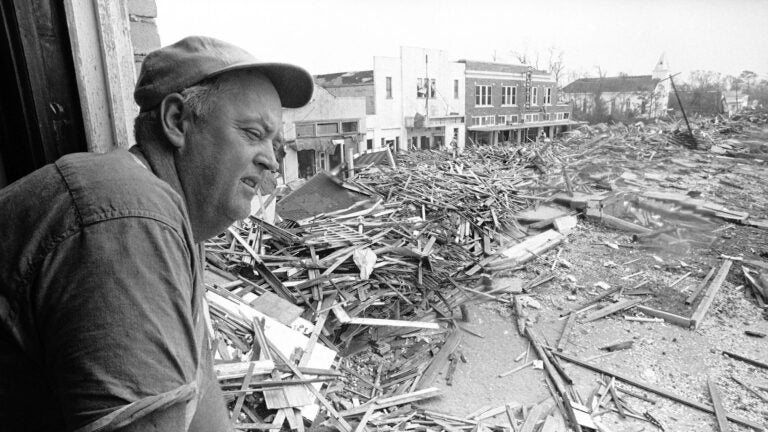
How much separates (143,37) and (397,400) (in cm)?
457

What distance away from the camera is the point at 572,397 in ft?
19.4

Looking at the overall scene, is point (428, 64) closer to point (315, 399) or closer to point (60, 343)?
point (315, 399)

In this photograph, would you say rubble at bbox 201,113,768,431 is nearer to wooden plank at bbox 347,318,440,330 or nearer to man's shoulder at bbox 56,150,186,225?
wooden plank at bbox 347,318,440,330

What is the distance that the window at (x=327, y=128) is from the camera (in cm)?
2550

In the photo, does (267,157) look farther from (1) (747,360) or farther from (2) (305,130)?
(2) (305,130)

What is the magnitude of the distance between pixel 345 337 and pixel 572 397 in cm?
319

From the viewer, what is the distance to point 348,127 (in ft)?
87.7

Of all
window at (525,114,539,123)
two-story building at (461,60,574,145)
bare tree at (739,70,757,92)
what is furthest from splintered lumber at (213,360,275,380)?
bare tree at (739,70,757,92)

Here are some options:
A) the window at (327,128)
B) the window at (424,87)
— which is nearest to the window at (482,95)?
the window at (424,87)

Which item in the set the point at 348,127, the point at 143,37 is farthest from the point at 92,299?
the point at 348,127

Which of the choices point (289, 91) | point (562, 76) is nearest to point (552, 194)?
point (289, 91)

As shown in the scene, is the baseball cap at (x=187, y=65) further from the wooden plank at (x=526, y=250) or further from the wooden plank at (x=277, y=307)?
the wooden plank at (x=526, y=250)

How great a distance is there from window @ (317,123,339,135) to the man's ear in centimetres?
2467

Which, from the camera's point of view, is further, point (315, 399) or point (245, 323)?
point (245, 323)
